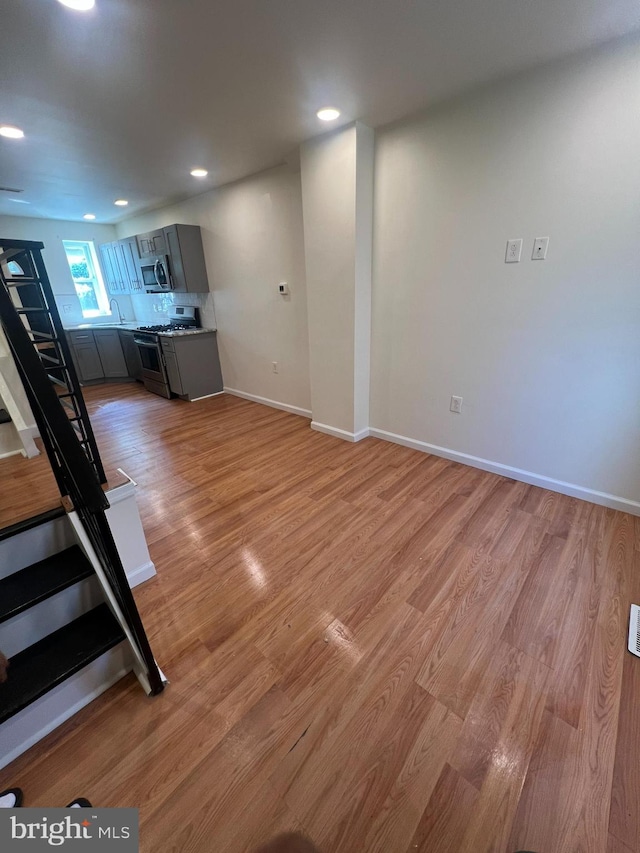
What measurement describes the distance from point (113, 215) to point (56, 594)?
5.99 m

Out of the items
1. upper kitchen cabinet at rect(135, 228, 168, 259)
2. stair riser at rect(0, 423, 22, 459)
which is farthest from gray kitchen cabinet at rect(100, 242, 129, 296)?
stair riser at rect(0, 423, 22, 459)

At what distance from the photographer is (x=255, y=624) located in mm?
1510

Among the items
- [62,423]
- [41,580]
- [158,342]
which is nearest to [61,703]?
[41,580]

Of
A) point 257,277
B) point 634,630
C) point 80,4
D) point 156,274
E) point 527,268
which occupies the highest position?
point 80,4

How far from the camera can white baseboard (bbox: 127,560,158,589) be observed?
1682 mm

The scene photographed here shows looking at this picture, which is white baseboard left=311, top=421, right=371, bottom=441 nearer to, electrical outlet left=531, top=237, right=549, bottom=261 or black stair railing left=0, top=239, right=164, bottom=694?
electrical outlet left=531, top=237, right=549, bottom=261

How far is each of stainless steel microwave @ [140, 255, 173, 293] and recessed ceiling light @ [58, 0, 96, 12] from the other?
322 centimetres

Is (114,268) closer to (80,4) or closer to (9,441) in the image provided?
(9,441)

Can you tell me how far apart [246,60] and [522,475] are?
303 cm

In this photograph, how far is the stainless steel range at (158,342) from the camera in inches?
178

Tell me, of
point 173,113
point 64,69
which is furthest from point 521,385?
point 64,69

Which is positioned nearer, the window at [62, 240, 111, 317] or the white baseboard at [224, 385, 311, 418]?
the white baseboard at [224, 385, 311, 418]

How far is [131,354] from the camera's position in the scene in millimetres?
5414

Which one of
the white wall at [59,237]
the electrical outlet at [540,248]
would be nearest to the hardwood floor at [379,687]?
the electrical outlet at [540,248]
